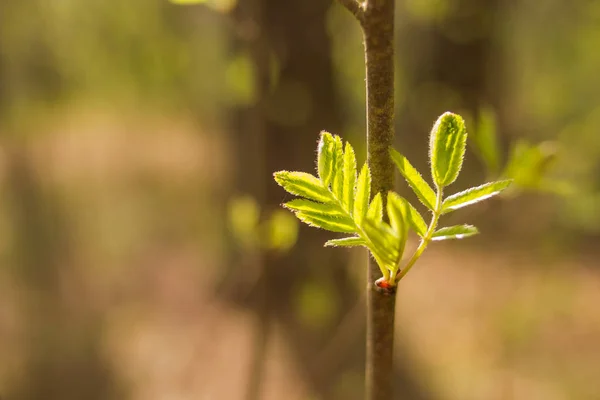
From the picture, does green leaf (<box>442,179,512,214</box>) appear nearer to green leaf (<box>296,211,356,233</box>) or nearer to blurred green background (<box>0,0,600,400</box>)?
green leaf (<box>296,211,356,233</box>)

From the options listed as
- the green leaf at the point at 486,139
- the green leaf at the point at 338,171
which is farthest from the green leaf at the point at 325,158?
the green leaf at the point at 486,139

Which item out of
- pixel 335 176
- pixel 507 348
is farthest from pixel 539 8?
pixel 335 176

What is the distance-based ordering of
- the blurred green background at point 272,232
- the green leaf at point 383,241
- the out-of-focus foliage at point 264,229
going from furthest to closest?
the blurred green background at point 272,232, the out-of-focus foliage at point 264,229, the green leaf at point 383,241

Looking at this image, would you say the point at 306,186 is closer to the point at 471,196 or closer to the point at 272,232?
the point at 471,196

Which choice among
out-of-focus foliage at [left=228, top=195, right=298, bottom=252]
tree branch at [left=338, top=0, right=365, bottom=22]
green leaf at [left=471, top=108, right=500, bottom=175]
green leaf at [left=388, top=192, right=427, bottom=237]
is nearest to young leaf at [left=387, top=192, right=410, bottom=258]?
green leaf at [left=388, top=192, right=427, bottom=237]

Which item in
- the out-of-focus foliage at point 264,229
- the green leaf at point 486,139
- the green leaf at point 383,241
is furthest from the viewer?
the out-of-focus foliage at point 264,229

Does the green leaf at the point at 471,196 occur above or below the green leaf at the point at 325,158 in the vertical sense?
below

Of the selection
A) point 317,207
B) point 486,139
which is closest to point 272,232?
point 486,139

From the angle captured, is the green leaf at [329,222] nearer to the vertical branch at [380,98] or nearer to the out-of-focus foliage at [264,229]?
the vertical branch at [380,98]
